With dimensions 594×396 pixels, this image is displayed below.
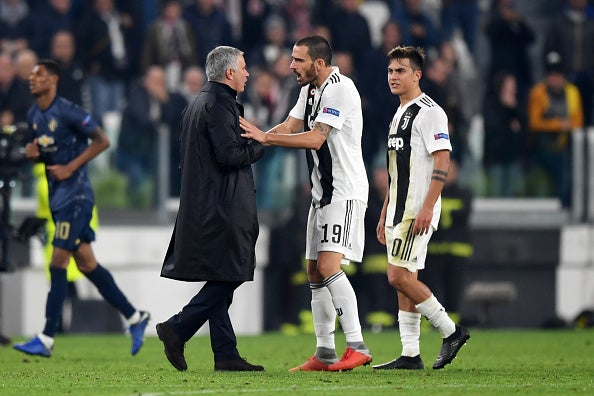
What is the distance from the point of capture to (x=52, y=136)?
1199 cm

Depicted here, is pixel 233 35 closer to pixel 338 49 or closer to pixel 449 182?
pixel 338 49

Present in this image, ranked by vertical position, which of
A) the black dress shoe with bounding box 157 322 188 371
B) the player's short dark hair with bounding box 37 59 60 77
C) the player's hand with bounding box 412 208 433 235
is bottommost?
the black dress shoe with bounding box 157 322 188 371

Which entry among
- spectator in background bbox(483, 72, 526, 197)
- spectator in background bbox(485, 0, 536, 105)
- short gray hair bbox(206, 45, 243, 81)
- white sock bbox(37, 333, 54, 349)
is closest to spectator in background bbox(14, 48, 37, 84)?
spectator in background bbox(483, 72, 526, 197)

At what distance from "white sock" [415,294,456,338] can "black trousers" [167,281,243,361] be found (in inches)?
50.8

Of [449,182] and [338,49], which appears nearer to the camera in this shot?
[449,182]

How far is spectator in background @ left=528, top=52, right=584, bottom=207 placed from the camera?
17531 mm

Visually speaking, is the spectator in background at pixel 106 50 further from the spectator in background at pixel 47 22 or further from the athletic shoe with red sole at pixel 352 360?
the athletic shoe with red sole at pixel 352 360

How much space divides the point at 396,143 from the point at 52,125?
332 cm

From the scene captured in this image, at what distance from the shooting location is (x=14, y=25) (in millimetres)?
18297

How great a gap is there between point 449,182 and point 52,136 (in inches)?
249

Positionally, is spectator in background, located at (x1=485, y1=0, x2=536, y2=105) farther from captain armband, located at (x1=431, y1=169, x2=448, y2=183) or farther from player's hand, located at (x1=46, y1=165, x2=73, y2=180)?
captain armband, located at (x1=431, y1=169, x2=448, y2=183)

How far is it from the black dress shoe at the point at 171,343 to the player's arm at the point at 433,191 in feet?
5.68

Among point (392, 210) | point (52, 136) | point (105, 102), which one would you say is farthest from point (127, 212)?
point (392, 210)

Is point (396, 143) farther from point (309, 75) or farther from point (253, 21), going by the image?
point (253, 21)
